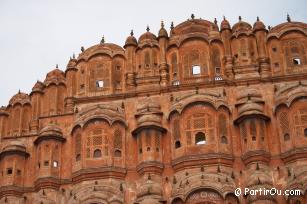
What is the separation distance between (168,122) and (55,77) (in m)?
6.46

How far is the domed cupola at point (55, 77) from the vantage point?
1273 inches

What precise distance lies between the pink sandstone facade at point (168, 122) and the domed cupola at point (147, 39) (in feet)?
0.32

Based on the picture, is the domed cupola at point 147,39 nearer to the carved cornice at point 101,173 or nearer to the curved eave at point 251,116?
the curved eave at point 251,116

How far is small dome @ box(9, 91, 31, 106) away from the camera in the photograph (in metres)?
32.3

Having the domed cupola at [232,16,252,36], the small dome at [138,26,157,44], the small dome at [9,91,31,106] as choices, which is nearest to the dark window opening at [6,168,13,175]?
the small dome at [9,91,31,106]

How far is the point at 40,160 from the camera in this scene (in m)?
29.7

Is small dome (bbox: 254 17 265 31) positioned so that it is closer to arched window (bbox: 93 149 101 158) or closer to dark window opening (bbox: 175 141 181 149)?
dark window opening (bbox: 175 141 181 149)

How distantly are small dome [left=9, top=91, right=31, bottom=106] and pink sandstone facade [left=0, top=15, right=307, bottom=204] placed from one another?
2.0 inches

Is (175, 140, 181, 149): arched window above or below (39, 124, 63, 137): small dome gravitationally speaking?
below

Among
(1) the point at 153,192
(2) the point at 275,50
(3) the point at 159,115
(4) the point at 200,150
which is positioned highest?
(2) the point at 275,50

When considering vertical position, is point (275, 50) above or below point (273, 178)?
above

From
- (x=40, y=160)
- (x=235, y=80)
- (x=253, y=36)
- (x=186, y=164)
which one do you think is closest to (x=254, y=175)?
(x=186, y=164)

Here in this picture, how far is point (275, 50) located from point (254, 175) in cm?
655

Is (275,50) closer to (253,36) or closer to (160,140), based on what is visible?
(253,36)
